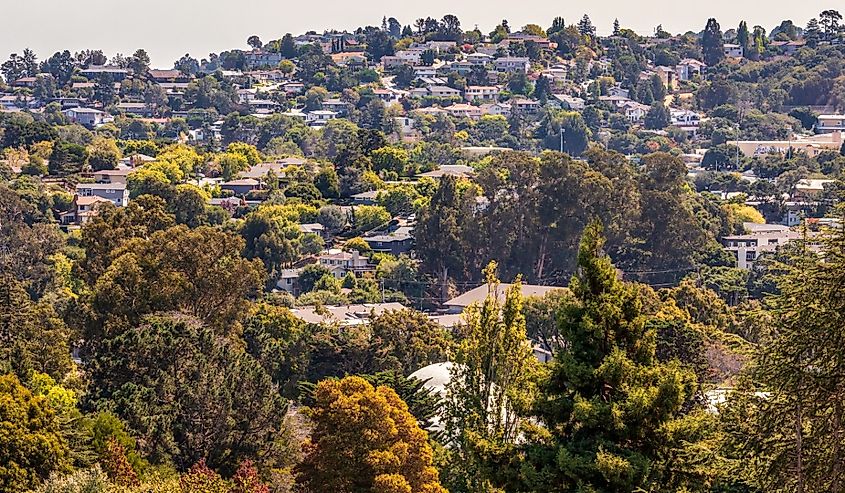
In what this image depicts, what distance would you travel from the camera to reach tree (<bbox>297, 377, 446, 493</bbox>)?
52.8 feet

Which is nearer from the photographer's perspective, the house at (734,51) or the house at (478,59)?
the house at (478,59)

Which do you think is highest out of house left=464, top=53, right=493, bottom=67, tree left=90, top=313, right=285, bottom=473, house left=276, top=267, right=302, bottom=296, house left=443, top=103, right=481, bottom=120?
tree left=90, top=313, right=285, bottom=473

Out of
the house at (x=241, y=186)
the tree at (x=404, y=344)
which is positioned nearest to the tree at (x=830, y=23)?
the house at (x=241, y=186)

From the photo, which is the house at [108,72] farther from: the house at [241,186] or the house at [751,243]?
the house at [751,243]

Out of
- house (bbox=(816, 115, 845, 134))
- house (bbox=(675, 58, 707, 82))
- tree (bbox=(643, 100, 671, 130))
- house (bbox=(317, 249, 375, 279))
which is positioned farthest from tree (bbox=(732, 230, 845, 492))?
house (bbox=(675, 58, 707, 82))

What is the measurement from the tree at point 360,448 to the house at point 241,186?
39.8 metres

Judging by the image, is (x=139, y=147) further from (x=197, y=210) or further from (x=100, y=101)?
(x=100, y=101)

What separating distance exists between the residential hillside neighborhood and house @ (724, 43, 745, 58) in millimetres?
424

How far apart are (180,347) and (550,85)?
77.8 m

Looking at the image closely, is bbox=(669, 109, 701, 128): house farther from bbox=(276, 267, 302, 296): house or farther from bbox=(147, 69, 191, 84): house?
bbox=(276, 267, 302, 296): house

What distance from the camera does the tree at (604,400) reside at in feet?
35.6

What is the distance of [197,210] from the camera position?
45125mm

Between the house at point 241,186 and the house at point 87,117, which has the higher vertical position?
the house at point 241,186

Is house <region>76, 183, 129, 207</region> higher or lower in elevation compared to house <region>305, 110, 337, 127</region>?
higher
